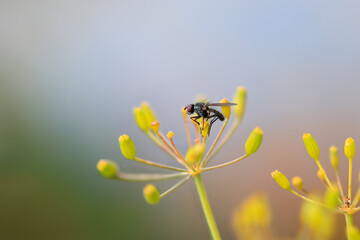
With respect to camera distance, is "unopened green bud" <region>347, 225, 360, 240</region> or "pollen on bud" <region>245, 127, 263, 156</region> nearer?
"unopened green bud" <region>347, 225, 360, 240</region>

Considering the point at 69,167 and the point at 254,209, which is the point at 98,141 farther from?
the point at 254,209

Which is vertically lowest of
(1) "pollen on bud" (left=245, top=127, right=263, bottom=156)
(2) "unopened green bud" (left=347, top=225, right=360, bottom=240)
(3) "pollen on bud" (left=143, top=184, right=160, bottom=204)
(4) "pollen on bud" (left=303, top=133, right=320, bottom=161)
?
(2) "unopened green bud" (left=347, top=225, right=360, bottom=240)

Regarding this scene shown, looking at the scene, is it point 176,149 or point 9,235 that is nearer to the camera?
point 176,149

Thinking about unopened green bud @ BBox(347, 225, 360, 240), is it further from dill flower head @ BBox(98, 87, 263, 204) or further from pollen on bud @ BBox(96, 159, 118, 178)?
pollen on bud @ BBox(96, 159, 118, 178)

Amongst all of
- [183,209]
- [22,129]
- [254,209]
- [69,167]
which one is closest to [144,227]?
[183,209]

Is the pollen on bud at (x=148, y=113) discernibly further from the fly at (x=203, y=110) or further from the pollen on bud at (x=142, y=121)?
the fly at (x=203, y=110)

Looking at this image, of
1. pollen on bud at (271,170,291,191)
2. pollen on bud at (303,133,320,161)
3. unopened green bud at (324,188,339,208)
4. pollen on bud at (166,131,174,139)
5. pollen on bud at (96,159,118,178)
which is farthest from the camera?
pollen on bud at (166,131,174,139)

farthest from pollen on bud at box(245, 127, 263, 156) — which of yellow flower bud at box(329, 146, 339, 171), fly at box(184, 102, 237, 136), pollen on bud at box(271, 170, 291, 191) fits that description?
fly at box(184, 102, 237, 136)

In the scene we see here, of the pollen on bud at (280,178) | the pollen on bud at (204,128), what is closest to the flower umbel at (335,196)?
the pollen on bud at (280,178)

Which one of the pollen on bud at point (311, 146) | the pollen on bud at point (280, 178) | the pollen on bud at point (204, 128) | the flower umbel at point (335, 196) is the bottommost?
the flower umbel at point (335, 196)
